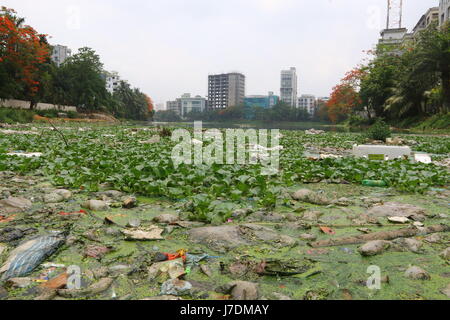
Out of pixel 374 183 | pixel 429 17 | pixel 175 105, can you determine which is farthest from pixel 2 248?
pixel 175 105

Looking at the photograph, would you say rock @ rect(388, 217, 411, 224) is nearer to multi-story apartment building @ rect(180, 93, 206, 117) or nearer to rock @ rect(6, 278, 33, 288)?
rock @ rect(6, 278, 33, 288)

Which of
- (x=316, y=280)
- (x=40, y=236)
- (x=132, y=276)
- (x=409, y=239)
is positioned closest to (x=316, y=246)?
(x=316, y=280)

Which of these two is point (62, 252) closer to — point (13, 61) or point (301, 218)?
point (301, 218)

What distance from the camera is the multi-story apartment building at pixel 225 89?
118m

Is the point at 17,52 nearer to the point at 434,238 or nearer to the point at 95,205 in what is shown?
the point at 95,205

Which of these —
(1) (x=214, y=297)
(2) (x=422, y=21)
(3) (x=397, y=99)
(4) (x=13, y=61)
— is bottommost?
(1) (x=214, y=297)

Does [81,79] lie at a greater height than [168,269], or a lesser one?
greater

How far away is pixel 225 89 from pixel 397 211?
392 ft

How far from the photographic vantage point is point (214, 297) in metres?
1.54

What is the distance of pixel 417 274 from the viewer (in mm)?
1710

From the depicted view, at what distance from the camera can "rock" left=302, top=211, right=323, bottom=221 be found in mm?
→ 2734

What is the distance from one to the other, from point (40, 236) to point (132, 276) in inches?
30.3

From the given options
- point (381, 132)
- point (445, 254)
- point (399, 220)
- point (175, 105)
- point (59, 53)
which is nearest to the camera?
point (445, 254)

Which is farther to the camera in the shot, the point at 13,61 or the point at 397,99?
the point at 397,99
